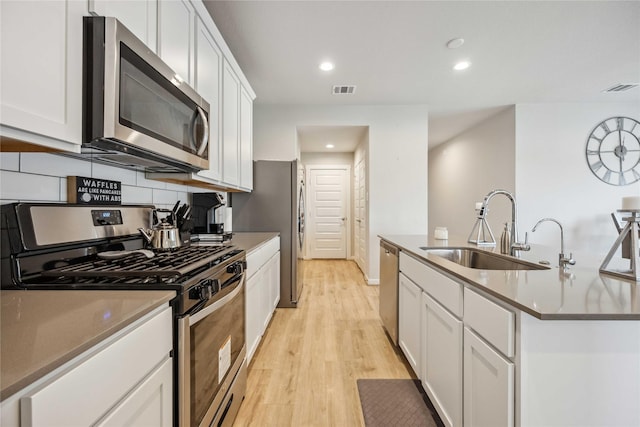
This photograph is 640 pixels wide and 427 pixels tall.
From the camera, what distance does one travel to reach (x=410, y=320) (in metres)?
1.87

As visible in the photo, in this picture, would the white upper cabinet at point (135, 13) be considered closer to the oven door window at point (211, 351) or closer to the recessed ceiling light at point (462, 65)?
the oven door window at point (211, 351)

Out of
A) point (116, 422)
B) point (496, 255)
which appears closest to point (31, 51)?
point (116, 422)

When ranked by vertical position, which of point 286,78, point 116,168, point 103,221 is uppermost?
point 286,78

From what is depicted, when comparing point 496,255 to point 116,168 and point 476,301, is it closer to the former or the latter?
point 476,301

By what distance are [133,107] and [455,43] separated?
2746mm

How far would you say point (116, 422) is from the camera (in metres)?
0.63

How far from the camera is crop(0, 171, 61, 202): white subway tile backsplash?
956mm

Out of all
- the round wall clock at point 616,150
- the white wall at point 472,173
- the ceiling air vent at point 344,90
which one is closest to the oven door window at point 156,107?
the ceiling air vent at point 344,90

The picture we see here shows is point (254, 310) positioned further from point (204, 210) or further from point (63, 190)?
point (63, 190)

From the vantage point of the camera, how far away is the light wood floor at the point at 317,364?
5.16ft

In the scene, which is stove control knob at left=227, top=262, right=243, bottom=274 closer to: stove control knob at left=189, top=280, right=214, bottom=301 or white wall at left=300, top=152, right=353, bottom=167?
stove control knob at left=189, top=280, right=214, bottom=301

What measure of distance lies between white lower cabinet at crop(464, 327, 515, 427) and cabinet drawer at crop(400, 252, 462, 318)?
0.43 feet

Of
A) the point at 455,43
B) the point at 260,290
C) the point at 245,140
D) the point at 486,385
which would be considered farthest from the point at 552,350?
the point at 455,43

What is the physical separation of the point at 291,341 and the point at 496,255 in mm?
1683
